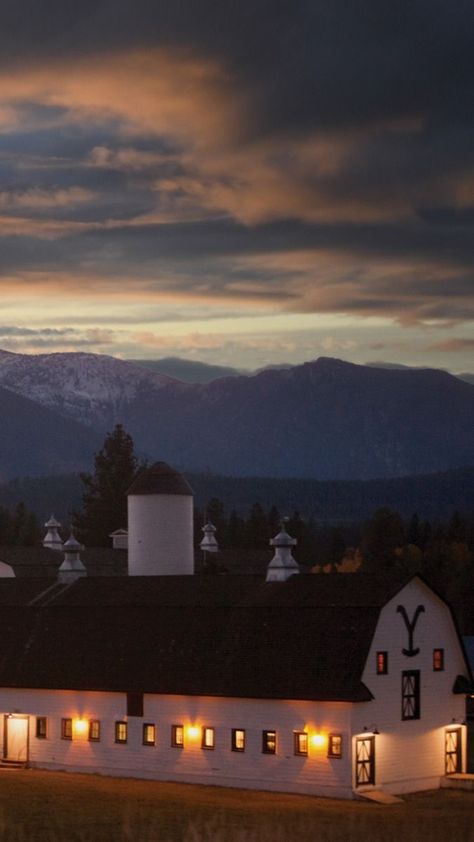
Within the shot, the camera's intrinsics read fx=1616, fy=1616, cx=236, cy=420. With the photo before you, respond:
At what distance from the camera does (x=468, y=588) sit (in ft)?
406

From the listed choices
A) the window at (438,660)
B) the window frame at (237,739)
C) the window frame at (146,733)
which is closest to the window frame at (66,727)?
the window frame at (146,733)

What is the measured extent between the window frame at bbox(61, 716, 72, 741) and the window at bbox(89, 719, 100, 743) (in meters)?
1.02

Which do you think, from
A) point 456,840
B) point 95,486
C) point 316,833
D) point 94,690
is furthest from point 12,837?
point 95,486

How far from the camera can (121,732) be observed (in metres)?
56.4

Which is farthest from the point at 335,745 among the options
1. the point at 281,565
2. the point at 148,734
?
the point at 281,565

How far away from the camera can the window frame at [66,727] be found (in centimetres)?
5797

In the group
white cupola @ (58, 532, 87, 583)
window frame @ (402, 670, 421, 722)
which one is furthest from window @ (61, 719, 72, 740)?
window frame @ (402, 670, 421, 722)

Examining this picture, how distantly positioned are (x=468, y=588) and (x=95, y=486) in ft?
113

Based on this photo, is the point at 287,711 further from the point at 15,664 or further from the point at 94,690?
the point at 15,664

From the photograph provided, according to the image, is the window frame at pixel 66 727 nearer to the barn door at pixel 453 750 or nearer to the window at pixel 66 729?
the window at pixel 66 729

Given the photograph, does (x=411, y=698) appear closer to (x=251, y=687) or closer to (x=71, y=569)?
(x=251, y=687)

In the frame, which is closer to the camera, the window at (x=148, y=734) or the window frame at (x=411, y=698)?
the window frame at (x=411, y=698)

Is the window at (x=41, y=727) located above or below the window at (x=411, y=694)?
below

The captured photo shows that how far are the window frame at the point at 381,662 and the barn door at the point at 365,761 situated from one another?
88.4 inches
